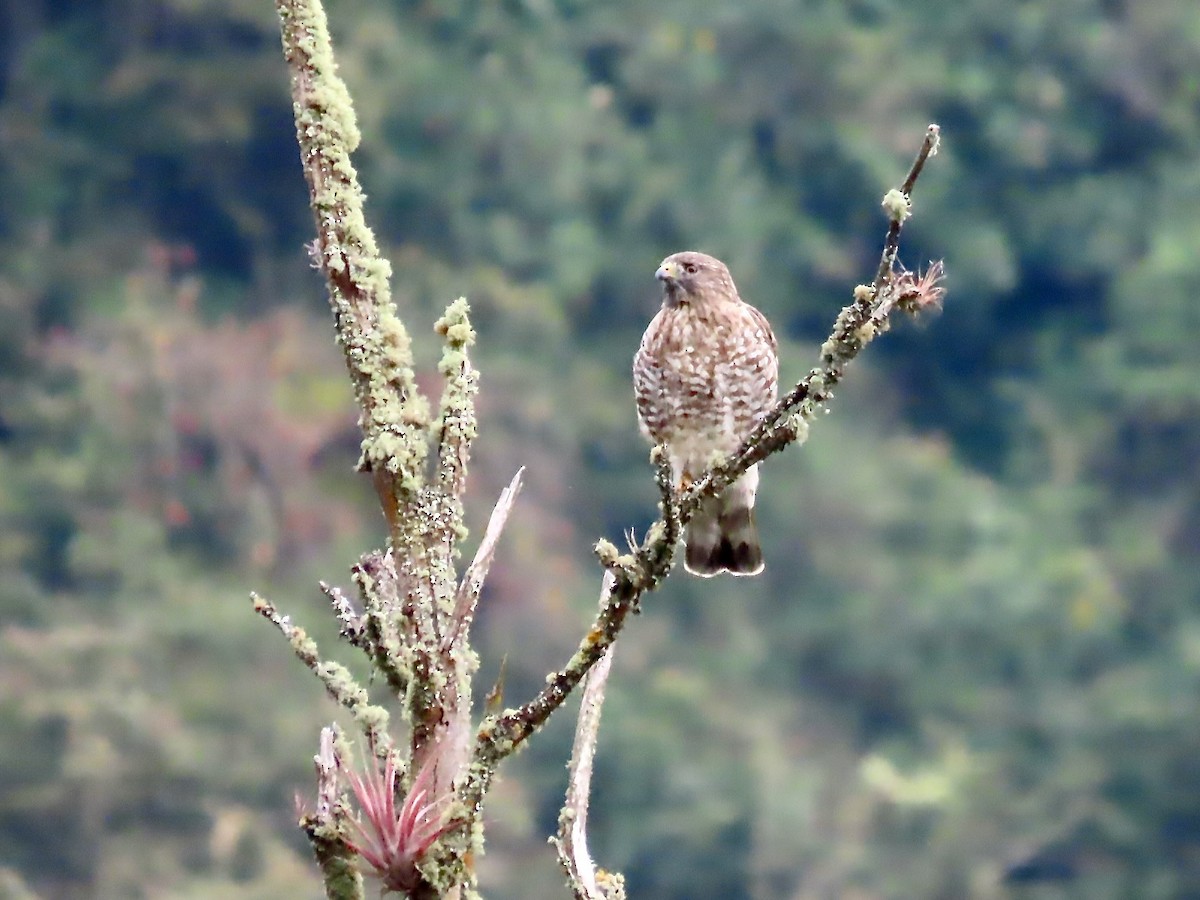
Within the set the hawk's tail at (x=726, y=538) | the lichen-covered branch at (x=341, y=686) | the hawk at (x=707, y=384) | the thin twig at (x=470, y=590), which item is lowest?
the lichen-covered branch at (x=341, y=686)

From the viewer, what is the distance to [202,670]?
11758 mm

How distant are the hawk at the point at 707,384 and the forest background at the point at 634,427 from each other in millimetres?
6771

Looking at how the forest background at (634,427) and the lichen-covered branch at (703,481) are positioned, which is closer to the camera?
the lichen-covered branch at (703,481)

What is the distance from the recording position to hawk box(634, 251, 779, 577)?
412 cm

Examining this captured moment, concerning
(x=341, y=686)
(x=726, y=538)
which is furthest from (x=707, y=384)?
(x=341, y=686)

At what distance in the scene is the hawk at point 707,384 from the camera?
4121 millimetres

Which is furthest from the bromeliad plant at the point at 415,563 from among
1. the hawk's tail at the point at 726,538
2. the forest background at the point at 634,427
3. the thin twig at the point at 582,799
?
the forest background at the point at 634,427

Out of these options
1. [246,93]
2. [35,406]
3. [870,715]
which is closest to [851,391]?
[870,715]

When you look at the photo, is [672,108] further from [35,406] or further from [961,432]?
[35,406]

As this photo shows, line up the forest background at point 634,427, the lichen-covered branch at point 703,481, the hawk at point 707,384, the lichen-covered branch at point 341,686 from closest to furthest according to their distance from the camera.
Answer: the lichen-covered branch at point 703,481 < the lichen-covered branch at point 341,686 < the hawk at point 707,384 < the forest background at point 634,427

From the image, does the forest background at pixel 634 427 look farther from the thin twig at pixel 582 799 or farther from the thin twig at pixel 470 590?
the thin twig at pixel 470 590

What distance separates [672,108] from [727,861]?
16.4ft

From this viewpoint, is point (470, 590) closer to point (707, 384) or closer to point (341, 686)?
point (341, 686)

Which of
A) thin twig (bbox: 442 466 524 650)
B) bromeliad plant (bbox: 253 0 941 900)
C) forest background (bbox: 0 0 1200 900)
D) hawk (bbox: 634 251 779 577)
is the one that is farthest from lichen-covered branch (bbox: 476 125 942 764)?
forest background (bbox: 0 0 1200 900)
